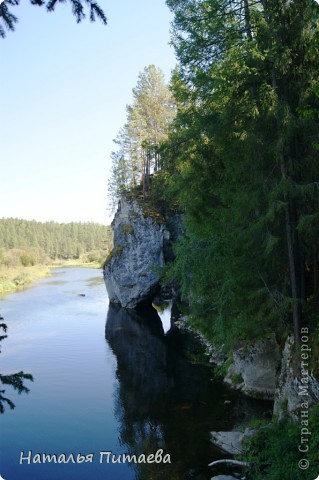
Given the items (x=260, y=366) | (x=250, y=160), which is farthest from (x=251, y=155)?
(x=260, y=366)

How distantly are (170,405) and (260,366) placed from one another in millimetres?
3882

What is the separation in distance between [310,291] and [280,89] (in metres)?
6.47

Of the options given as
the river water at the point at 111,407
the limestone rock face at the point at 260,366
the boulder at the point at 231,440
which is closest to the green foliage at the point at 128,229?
the river water at the point at 111,407

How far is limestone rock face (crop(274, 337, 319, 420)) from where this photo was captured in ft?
33.0

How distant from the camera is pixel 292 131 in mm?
10328

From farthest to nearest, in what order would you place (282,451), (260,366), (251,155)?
(260,366), (251,155), (282,451)

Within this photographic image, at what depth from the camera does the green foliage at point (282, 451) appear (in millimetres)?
8232

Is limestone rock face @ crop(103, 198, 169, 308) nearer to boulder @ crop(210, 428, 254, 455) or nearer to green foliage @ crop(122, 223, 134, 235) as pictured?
green foliage @ crop(122, 223, 134, 235)

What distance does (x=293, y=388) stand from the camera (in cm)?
1071

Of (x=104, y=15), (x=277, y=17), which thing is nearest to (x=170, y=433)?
(x=104, y=15)

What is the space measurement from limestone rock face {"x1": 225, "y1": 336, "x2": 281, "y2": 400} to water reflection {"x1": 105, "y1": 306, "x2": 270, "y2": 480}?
745 mm

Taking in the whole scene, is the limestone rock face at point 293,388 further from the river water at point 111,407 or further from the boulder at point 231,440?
the river water at point 111,407

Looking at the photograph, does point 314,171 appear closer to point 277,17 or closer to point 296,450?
point 277,17

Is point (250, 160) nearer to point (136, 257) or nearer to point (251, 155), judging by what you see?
point (251, 155)
